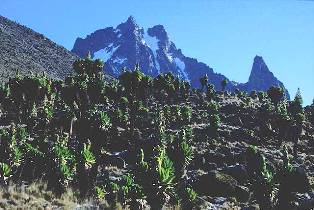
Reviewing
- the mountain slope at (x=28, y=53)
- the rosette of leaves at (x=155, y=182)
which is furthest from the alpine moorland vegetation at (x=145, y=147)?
the mountain slope at (x=28, y=53)

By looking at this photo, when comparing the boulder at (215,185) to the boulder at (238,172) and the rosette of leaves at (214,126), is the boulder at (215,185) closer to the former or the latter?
the boulder at (238,172)

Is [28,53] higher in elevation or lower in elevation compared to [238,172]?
higher

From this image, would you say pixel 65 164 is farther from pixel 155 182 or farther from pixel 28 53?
pixel 28 53

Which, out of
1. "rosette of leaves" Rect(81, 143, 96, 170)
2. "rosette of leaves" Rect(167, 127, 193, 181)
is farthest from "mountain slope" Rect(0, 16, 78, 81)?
"rosette of leaves" Rect(81, 143, 96, 170)

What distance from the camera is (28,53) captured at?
516ft

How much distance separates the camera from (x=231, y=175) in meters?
58.4

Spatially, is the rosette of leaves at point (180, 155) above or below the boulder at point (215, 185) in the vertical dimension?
above

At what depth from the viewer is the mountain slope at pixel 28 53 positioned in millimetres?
139800

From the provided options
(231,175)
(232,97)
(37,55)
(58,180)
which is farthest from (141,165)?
(37,55)

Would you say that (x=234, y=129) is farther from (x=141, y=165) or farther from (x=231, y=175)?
(x=141, y=165)

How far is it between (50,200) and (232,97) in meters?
93.6

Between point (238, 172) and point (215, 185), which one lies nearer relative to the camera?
point (215, 185)

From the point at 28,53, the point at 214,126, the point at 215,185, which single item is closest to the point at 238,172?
the point at 215,185

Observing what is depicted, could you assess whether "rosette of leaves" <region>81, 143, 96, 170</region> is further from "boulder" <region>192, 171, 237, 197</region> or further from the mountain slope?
the mountain slope
